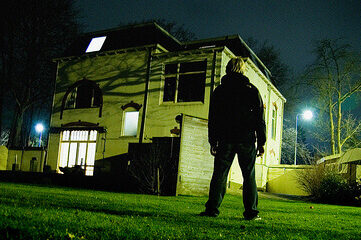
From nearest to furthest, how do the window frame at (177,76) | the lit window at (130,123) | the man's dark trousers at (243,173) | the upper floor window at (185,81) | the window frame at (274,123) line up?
the man's dark trousers at (243,173) < the window frame at (177,76) < the upper floor window at (185,81) < the lit window at (130,123) < the window frame at (274,123)

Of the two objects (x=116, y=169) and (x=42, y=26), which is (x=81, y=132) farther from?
(x=42, y=26)

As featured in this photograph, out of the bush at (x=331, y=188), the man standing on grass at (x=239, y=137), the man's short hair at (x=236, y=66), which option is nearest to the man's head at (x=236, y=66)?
the man's short hair at (x=236, y=66)

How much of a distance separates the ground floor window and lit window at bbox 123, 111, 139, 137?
7.80 ft

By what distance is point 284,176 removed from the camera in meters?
24.4

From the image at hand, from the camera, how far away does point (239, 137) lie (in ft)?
16.2

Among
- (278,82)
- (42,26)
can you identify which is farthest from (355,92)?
(42,26)

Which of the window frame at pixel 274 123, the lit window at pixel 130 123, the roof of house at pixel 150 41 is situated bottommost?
the lit window at pixel 130 123

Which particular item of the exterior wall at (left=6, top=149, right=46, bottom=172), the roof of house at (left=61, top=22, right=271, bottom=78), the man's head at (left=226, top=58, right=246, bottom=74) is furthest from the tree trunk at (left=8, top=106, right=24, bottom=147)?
the man's head at (left=226, top=58, right=246, bottom=74)

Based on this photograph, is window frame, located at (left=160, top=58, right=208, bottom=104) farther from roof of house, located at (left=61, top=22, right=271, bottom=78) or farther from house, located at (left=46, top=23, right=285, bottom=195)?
roof of house, located at (left=61, top=22, right=271, bottom=78)

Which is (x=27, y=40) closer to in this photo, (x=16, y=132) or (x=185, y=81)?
(x=16, y=132)

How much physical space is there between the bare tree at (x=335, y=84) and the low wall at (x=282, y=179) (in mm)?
6188

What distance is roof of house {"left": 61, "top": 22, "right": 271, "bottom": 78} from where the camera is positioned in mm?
21438

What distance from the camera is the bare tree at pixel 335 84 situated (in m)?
28.1

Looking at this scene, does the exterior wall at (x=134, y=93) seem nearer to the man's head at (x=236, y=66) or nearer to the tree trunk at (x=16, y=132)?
the tree trunk at (x=16, y=132)
